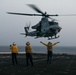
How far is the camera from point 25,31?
49.0 meters

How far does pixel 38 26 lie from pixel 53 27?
7.19 ft

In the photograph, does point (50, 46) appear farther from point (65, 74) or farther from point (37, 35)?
point (37, 35)

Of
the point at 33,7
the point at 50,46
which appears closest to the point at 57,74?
the point at 50,46

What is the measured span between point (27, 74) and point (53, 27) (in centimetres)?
2633

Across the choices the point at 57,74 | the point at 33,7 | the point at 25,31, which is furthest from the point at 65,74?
the point at 25,31

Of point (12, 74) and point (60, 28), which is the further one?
point (60, 28)

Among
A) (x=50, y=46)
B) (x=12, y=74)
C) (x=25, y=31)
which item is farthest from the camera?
(x=25, y=31)

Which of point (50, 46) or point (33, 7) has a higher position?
point (33, 7)

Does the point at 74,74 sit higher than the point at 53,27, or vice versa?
the point at 53,27

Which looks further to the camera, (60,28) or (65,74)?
(60,28)

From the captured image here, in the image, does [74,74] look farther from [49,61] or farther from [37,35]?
[37,35]

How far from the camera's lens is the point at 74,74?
736 inches

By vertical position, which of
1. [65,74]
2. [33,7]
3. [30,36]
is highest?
[33,7]

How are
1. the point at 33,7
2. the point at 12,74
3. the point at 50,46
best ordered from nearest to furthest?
the point at 12,74 → the point at 50,46 → the point at 33,7
